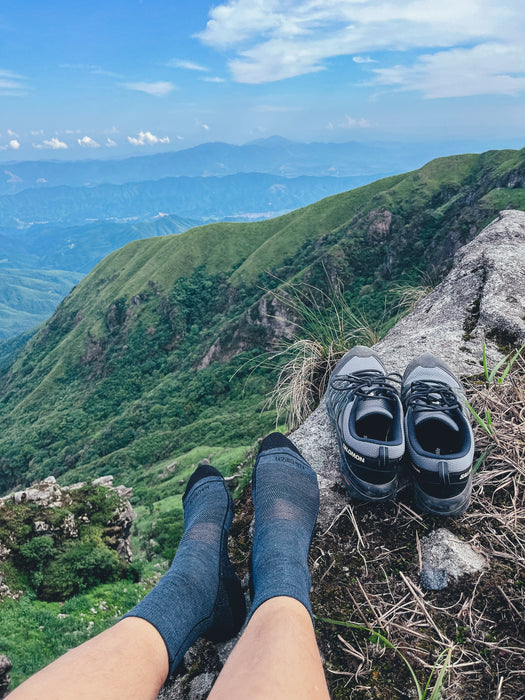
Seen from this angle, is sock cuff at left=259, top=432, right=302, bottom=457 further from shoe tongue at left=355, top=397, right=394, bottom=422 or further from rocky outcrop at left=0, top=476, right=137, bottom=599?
rocky outcrop at left=0, top=476, right=137, bottom=599

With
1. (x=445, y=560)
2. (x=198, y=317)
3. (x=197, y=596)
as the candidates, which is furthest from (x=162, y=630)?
(x=198, y=317)

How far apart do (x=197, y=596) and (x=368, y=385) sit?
1.46 m

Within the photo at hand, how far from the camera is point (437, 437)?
7.32 ft

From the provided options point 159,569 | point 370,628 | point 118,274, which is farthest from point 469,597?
point 118,274

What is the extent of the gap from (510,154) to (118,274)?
9275 cm

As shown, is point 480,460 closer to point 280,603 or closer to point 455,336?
point 280,603

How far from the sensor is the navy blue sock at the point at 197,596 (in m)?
1.69

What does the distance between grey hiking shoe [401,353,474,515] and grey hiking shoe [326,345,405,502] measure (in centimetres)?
9

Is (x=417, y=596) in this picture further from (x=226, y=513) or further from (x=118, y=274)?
(x=118, y=274)

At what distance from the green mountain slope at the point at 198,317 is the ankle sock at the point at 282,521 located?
103ft

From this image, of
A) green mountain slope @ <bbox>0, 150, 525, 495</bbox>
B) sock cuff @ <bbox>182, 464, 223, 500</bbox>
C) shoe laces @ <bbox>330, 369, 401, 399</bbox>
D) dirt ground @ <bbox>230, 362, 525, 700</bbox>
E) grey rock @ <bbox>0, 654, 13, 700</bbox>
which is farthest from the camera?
green mountain slope @ <bbox>0, 150, 525, 495</bbox>

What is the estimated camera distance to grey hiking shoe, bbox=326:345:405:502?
193 cm

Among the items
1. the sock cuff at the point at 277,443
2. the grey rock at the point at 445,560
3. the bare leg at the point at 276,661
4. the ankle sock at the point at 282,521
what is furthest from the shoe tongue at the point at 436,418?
the bare leg at the point at 276,661

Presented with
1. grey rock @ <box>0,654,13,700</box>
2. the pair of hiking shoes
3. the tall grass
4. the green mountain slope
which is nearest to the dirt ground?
the pair of hiking shoes
